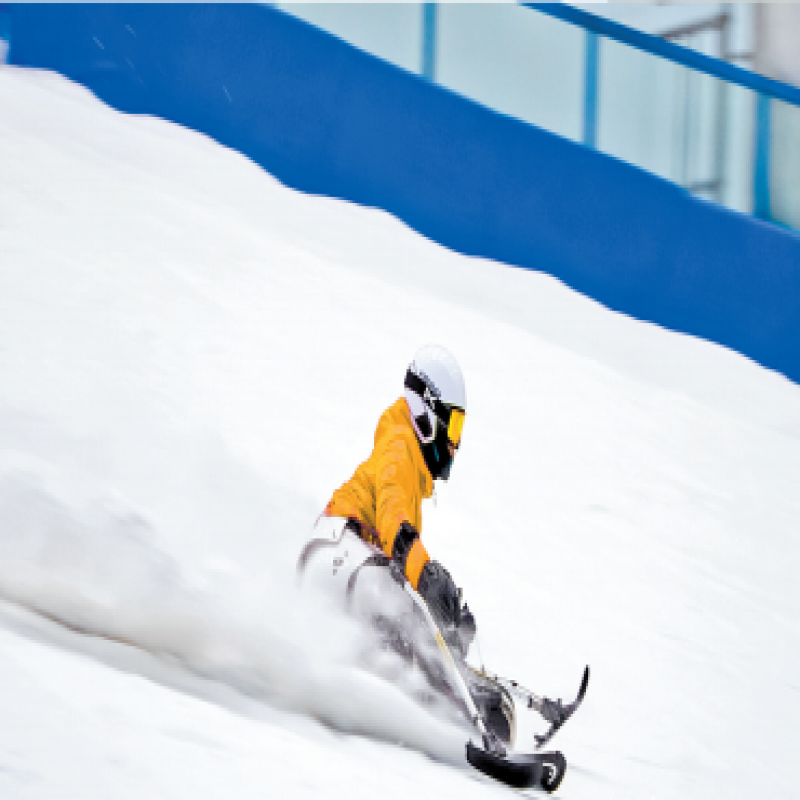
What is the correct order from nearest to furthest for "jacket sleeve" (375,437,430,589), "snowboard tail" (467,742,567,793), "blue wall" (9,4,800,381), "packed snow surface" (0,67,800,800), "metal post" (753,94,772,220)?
1. "packed snow surface" (0,67,800,800)
2. "snowboard tail" (467,742,567,793)
3. "jacket sleeve" (375,437,430,589)
4. "blue wall" (9,4,800,381)
5. "metal post" (753,94,772,220)

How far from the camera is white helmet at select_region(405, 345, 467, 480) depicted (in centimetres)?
309

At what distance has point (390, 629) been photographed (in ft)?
9.23

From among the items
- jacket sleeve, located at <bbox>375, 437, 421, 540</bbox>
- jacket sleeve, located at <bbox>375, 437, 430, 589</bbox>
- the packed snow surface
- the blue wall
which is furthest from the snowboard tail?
the blue wall

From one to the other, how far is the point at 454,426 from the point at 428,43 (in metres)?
3.99

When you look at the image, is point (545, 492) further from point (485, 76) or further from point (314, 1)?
point (314, 1)

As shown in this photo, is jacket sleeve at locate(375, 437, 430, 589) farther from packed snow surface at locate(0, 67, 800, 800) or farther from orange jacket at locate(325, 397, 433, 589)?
packed snow surface at locate(0, 67, 800, 800)

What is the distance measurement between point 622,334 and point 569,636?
2.81 meters

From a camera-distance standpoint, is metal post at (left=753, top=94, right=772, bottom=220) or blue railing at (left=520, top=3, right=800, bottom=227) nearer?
blue railing at (left=520, top=3, right=800, bottom=227)

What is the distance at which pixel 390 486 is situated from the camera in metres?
2.95

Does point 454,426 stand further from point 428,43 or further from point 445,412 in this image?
point 428,43

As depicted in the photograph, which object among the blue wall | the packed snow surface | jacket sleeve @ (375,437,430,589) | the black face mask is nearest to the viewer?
the packed snow surface

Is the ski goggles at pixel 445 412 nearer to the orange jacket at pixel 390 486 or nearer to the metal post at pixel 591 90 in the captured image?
the orange jacket at pixel 390 486

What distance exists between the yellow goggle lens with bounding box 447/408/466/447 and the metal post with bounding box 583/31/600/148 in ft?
12.5

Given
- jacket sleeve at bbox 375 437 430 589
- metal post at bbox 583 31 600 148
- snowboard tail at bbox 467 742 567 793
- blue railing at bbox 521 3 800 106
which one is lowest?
snowboard tail at bbox 467 742 567 793
